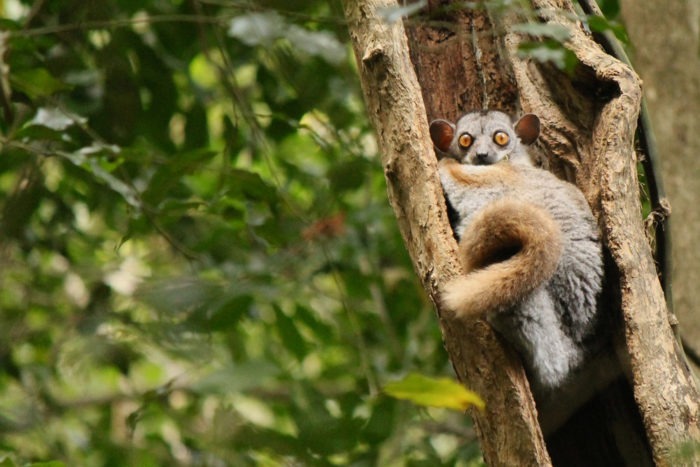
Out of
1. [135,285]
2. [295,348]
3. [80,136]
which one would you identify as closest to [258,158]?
[80,136]

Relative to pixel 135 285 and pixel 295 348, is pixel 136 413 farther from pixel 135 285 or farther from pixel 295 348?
pixel 295 348

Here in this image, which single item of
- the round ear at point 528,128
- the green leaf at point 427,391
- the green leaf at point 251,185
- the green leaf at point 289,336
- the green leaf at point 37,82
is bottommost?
the green leaf at point 289,336

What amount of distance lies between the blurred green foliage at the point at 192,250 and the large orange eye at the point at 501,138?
0.87m

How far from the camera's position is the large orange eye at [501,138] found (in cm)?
477

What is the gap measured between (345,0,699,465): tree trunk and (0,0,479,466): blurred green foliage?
1.24 ft

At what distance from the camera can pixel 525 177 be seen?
14.5 feet

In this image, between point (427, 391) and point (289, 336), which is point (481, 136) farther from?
point (427, 391)

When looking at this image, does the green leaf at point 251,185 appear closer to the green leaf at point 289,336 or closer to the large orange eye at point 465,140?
the green leaf at point 289,336

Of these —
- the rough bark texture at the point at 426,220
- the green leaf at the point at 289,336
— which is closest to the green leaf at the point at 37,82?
the rough bark texture at the point at 426,220

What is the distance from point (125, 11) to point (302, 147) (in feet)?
9.69

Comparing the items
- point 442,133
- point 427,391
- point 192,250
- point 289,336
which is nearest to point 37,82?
point 192,250

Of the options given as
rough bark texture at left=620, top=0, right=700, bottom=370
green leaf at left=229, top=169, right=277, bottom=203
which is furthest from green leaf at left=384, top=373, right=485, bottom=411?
rough bark texture at left=620, top=0, right=700, bottom=370

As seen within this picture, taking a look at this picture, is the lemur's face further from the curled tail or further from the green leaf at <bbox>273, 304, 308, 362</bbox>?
the green leaf at <bbox>273, 304, 308, 362</bbox>

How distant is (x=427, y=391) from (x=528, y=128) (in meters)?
2.45
